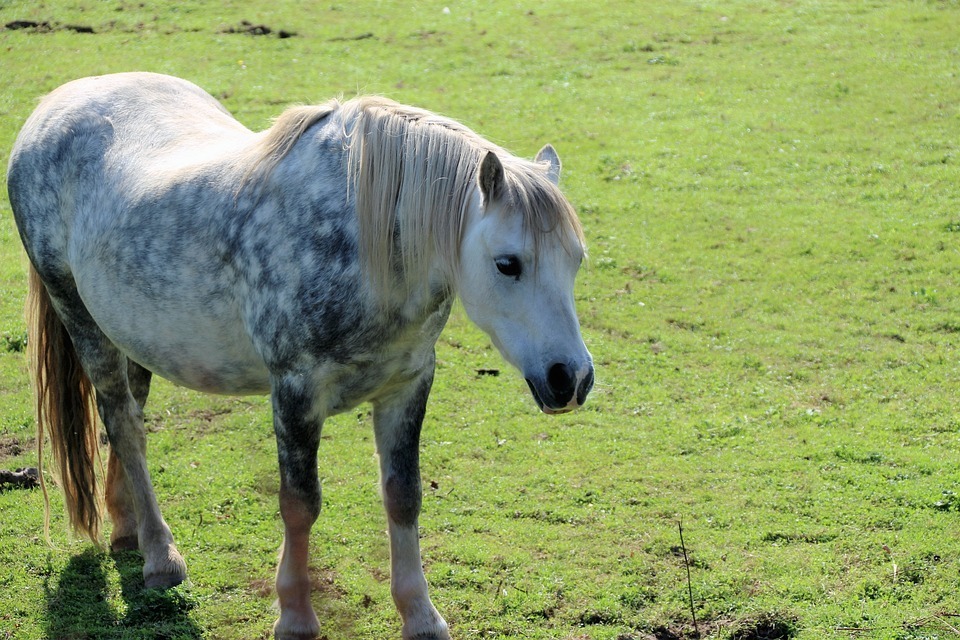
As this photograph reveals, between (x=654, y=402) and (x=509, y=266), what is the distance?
3614 mm

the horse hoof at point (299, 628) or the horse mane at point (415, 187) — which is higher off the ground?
the horse mane at point (415, 187)

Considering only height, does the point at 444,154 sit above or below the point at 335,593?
above

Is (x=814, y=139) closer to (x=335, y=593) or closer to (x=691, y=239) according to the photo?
(x=691, y=239)

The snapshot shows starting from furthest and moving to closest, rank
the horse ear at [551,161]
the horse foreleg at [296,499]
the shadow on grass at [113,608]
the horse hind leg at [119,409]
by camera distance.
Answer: the horse hind leg at [119,409] → the shadow on grass at [113,608] → the horse foreleg at [296,499] → the horse ear at [551,161]

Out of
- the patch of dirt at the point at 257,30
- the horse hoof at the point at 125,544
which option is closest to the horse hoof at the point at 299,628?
the horse hoof at the point at 125,544

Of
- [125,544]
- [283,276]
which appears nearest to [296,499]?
[283,276]

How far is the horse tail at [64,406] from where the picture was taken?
206 inches

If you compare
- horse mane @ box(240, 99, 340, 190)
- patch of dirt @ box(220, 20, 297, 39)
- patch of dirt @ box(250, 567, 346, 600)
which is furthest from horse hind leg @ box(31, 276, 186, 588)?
patch of dirt @ box(220, 20, 297, 39)

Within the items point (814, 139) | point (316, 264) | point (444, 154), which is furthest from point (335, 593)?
point (814, 139)

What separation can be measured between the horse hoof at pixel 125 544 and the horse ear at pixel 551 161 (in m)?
3.08

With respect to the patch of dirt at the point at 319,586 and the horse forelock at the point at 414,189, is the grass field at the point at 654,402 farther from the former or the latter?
the horse forelock at the point at 414,189

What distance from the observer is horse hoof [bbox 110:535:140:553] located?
5352 mm

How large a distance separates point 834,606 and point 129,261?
3.70 metres

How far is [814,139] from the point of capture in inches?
470
